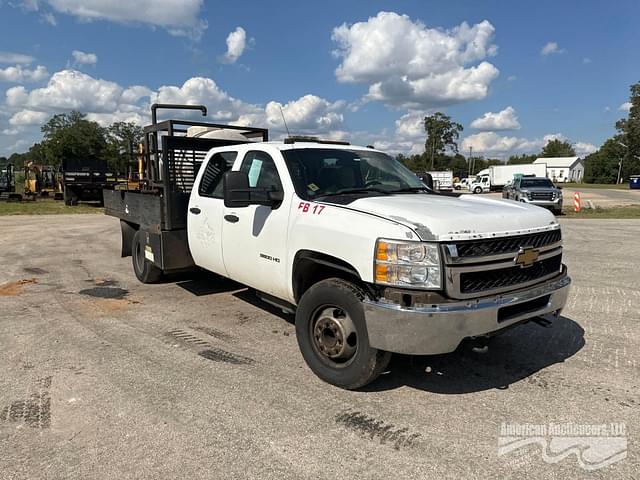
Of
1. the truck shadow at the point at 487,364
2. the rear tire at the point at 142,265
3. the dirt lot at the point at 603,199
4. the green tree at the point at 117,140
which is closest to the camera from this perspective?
the truck shadow at the point at 487,364

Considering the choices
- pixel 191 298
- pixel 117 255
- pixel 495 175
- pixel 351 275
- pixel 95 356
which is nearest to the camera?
pixel 351 275

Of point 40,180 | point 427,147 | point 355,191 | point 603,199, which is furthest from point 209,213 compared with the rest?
point 427,147

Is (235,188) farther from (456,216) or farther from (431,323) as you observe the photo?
(431,323)

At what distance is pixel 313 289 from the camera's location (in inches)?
154

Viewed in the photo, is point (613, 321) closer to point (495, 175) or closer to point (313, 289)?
point (313, 289)

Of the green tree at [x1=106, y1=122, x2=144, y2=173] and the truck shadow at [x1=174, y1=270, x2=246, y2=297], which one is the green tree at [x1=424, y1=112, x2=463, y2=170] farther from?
the truck shadow at [x1=174, y1=270, x2=246, y2=297]

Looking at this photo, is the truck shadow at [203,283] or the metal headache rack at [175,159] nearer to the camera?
the metal headache rack at [175,159]

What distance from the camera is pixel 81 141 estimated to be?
222 ft

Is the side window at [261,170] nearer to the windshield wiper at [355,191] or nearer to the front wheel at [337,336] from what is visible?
the windshield wiper at [355,191]

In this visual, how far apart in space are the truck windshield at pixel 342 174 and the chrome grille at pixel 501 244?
4.13ft

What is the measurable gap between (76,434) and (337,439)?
1.72 m

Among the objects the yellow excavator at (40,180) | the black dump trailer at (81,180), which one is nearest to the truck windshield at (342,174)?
the black dump trailer at (81,180)

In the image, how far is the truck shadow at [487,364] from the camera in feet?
12.8

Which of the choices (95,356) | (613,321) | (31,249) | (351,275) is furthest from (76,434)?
(31,249)
